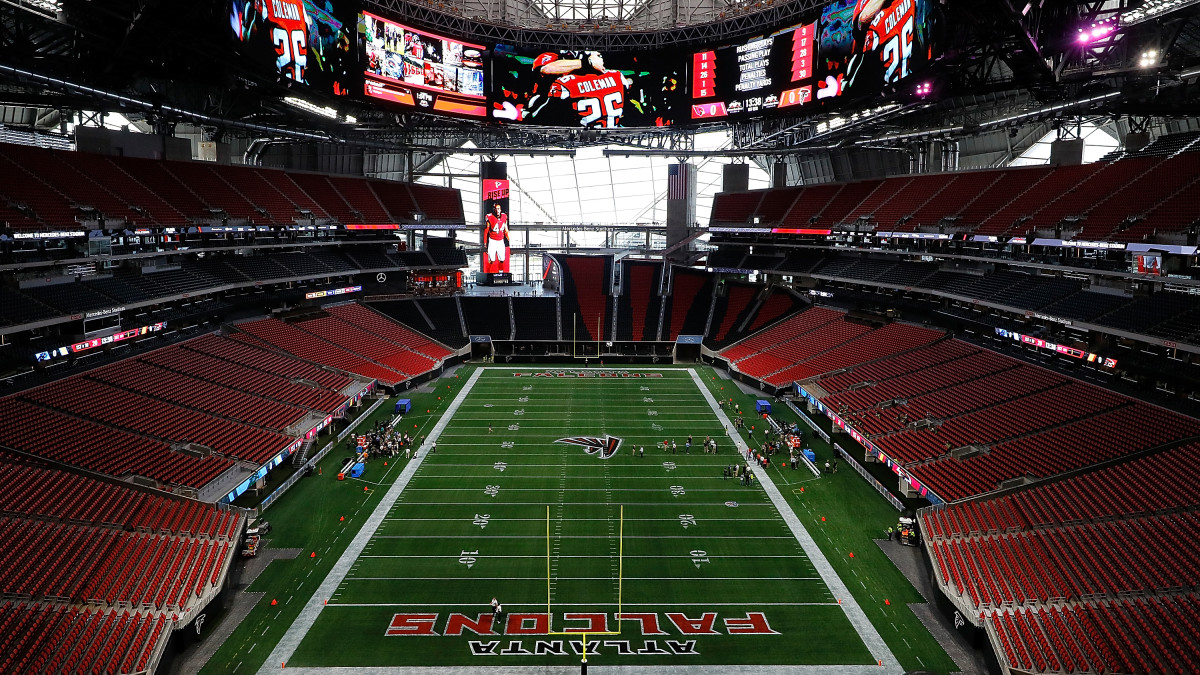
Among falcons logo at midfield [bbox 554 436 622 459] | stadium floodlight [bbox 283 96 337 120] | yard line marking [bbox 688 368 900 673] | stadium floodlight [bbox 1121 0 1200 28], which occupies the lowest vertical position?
yard line marking [bbox 688 368 900 673]

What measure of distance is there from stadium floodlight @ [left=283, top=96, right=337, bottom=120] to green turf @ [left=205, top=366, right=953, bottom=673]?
2120 centimetres

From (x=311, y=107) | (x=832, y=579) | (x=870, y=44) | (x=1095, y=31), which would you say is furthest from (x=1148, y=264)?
(x=311, y=107)

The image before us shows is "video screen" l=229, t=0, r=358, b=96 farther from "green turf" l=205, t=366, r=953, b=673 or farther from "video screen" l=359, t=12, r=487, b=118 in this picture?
"green turf" l=205, t=366, r=953, b=673

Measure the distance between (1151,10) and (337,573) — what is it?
29.5 meters

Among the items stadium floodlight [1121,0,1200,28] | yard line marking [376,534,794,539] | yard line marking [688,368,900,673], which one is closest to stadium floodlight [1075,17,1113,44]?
stadium floodlight [1121,0,1200,28]

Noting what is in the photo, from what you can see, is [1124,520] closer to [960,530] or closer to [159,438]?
[960,530]

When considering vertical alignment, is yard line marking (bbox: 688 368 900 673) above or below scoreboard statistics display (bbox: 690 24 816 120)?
below

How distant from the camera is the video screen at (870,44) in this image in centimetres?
2775

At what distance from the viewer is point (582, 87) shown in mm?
42938

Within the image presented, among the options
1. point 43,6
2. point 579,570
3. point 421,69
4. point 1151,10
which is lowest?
point 579,570

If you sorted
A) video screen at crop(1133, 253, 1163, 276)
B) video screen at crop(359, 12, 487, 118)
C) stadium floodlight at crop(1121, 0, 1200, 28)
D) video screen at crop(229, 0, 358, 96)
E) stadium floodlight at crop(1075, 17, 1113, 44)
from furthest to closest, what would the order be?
video screen at crop(359, 12, 487, 118) < video screen at crop(229, 0, 358, 96) < video screen at crop(1133, 253, 1163, 276) < stadium floodlight at crop(1075, 17, 1113, 44) < stadium floodlight at crop(1121, 0, 1200, 28)

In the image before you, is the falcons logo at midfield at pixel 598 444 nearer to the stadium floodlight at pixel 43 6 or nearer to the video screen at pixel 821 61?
the video screen at pixel 821 61

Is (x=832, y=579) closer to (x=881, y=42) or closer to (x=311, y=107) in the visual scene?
(x=881, y=42)

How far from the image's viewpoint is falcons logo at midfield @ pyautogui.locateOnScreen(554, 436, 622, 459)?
2780 centimetres
